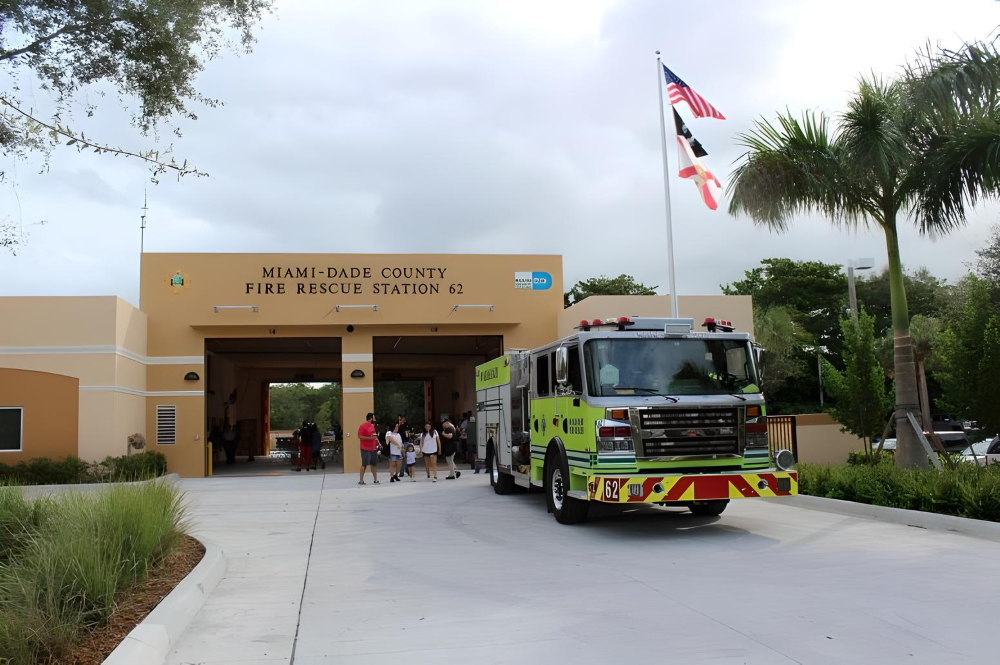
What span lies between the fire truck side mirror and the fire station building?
12.1 metres

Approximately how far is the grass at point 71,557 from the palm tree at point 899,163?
11546mm

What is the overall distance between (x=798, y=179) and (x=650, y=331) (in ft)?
18.2

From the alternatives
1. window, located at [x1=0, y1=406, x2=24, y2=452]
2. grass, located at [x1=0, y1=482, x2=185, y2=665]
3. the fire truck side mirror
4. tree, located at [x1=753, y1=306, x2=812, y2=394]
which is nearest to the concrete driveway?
grass, located at [x1=0, y1=482, x2=185, y2=665]

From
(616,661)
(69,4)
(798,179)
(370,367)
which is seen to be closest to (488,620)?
(616,661)

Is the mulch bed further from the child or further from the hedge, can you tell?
the child

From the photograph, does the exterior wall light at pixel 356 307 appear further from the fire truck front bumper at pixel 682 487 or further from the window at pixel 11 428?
the fire truck front bumper at pixel 682 487

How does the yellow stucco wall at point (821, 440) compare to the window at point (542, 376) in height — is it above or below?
below

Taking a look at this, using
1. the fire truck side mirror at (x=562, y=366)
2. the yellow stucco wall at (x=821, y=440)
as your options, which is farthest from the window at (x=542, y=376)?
the yellow stucco wall at (x=821, y=440)

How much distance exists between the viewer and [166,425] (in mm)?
23031

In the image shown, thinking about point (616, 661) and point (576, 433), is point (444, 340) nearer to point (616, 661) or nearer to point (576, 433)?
point (576, 433)

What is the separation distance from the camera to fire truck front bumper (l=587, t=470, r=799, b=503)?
10.1 m

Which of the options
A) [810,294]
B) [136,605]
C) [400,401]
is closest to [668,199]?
[136,605]

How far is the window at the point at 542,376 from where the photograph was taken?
12773 millimetres

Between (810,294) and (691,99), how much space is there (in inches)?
1383
